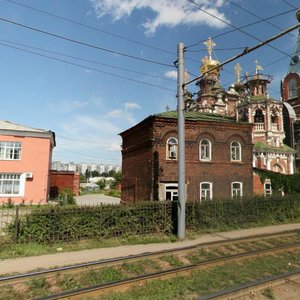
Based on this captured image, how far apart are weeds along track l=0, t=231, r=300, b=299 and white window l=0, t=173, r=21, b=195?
25465mm

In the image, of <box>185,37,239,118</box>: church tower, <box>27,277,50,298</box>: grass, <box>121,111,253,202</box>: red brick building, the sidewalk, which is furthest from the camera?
<box>185,37,239,118</box>: church tower

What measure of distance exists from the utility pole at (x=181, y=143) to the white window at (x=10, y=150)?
2410 centimetres

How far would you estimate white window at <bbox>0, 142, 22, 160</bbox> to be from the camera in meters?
31.8

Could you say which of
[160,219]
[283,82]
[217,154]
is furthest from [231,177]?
[283,82]

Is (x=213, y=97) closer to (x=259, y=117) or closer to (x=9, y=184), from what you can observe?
(x=259, y=117)

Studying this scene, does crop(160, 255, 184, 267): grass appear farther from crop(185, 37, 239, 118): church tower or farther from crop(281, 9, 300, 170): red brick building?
crop(185, 37, 239, 118): church tower

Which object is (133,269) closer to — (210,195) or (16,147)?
(210,195)

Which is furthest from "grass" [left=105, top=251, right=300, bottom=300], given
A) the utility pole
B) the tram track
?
the utility pole

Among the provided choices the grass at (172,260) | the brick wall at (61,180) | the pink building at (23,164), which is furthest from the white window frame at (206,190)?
the brick wall at (61,180)

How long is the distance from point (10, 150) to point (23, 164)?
2.04 metres

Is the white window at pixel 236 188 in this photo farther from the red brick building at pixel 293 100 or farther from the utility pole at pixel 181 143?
the red brick building at pixel 293 100

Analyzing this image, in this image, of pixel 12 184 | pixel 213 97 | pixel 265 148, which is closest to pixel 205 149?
pixel 265 148

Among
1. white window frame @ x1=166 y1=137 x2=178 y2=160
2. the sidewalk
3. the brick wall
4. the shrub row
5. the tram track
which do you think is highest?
white window frame @ x1=166 y1=137 x2=178 y2=160

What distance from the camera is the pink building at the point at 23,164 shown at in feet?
103
